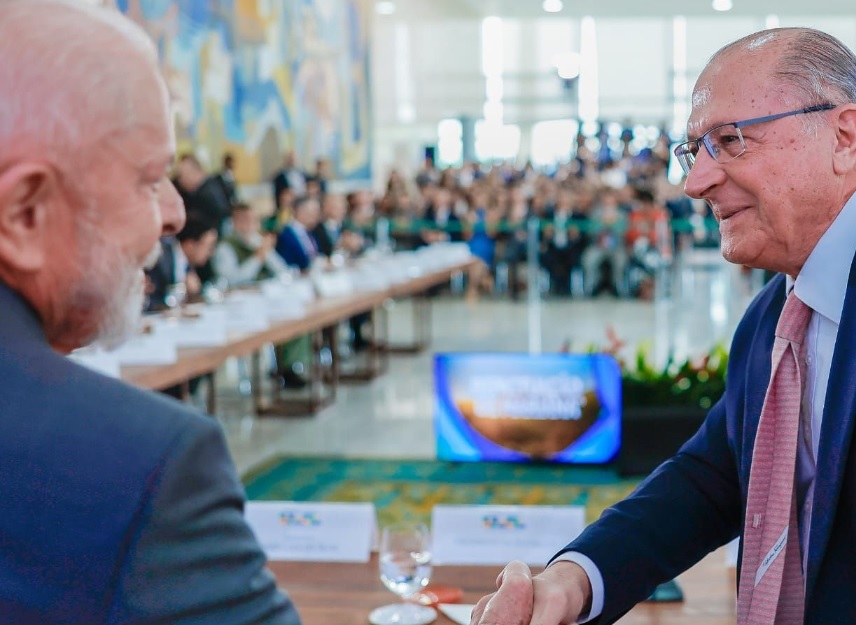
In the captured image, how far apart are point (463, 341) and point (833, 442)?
984 centimetres

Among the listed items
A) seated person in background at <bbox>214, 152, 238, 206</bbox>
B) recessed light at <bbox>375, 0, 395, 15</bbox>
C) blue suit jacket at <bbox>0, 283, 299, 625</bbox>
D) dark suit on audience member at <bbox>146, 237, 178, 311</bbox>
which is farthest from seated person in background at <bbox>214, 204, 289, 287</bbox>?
recessed light at <bbox>375, 0, 395, 15</bbox>

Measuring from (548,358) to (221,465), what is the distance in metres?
4.56

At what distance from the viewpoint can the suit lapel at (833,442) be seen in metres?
1.33

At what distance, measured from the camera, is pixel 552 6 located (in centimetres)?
2341

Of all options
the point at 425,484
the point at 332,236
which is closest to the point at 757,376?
the point at 425,484

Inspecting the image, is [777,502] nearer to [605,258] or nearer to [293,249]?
[293,249]

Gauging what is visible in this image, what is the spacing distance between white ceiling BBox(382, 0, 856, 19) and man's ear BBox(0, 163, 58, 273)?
71.8ft

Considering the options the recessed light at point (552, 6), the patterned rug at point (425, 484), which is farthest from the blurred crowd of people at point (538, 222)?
the recessed light at point (552, 6)

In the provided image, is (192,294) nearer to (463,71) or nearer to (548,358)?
(548,358)

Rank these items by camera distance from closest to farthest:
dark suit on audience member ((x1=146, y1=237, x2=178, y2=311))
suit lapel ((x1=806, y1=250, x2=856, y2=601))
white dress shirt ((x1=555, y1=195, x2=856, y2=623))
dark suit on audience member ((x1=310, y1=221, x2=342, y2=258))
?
1. suit lapel ((x1=806, y1=250, x2=856, y2=601))
2. white dress shirt ((x1=555, y1=195, x2=856, y2=623))
3. dark suit on audience member ((x1=146, y1=237, x2=178, y2=311))
4. dark suit on audience member ((x1=310, y1=221, x2=342, y2=258))

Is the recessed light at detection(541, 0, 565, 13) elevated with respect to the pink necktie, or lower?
elevated

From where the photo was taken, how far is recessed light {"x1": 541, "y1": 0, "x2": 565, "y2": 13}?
22825 mm

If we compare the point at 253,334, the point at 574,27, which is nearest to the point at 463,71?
the point at 574,27

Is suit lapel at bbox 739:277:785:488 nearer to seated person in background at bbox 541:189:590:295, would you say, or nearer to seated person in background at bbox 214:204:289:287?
seated person in background at bbox 214:204:289:287
